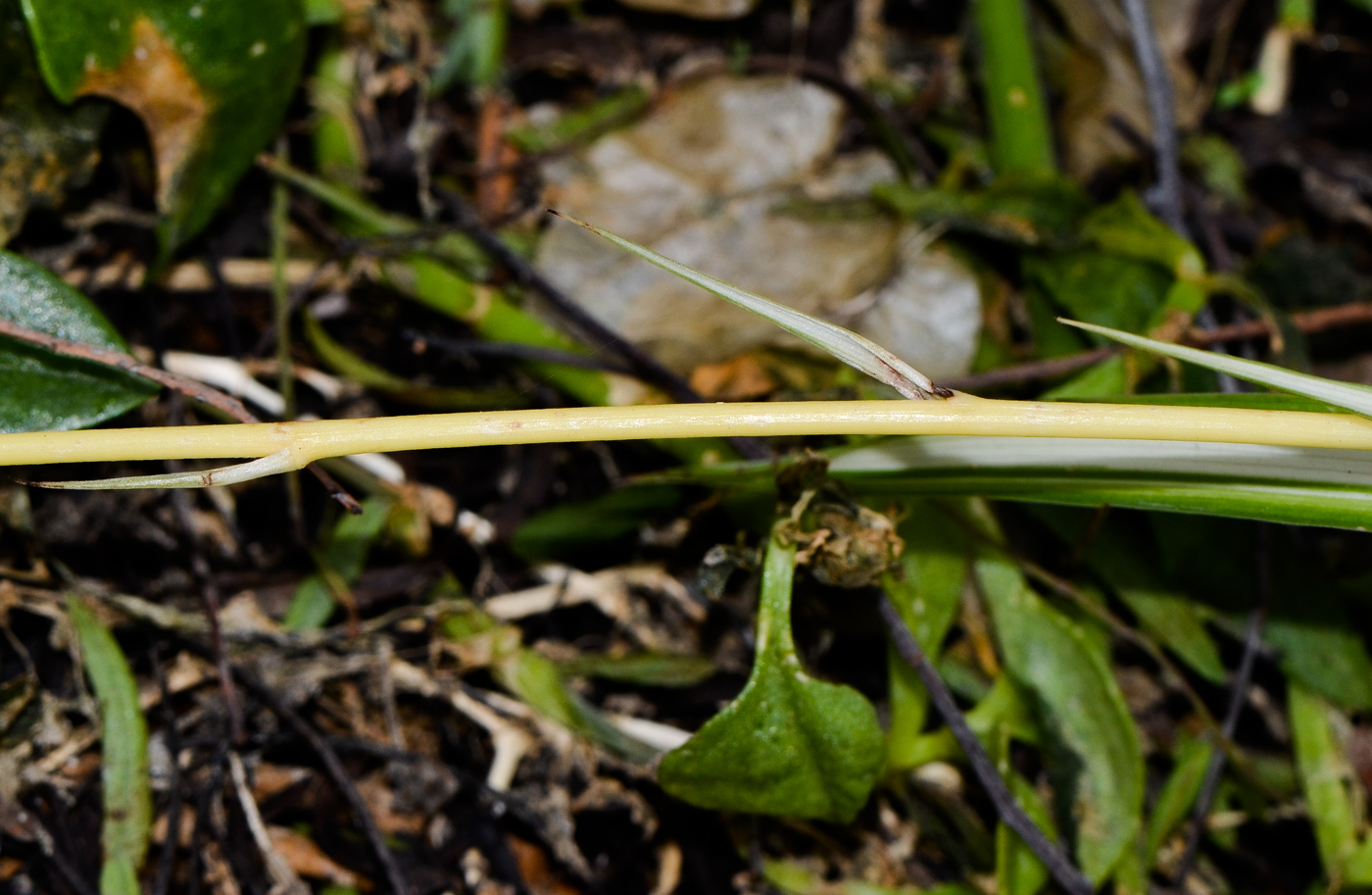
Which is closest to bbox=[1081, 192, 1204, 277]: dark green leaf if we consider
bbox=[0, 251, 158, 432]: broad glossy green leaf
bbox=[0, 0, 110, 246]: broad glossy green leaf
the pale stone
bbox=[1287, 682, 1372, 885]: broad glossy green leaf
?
the pale stone

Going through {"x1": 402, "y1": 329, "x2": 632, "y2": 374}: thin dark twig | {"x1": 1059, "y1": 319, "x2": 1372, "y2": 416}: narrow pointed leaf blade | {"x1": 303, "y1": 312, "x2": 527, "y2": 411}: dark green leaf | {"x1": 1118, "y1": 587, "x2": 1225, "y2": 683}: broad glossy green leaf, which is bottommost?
{"x1": 1118, "y1": 587, "x2": 1225, "y2": 683}: broad glossy green leaf

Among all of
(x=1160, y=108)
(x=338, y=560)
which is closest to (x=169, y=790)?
(x=338, y=560)

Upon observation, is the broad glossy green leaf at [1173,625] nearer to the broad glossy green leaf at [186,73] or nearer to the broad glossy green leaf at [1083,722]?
the broad glossy green leaf at [1083,722]

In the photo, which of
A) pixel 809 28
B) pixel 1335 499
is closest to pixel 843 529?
pixel 1335 499

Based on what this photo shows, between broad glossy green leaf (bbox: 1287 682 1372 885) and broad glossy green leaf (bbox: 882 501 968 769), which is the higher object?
broad glossy green leaf (bbox: 882 501 968 769)

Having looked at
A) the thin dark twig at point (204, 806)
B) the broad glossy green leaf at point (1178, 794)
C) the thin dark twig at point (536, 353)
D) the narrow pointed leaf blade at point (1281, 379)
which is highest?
the narrow pointed leaf blade at point (1281, 379)

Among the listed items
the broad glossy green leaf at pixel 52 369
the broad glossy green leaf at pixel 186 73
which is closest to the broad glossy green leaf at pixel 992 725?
the broad glossy green leaf at pixel 52 369

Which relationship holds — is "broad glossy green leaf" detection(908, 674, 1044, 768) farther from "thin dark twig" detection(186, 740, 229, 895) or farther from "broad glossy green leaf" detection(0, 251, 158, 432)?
"broad glossy green leaf" detection(0, 251, 158, 432)
